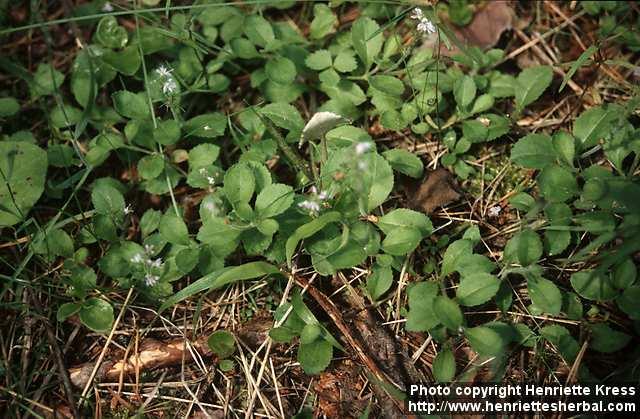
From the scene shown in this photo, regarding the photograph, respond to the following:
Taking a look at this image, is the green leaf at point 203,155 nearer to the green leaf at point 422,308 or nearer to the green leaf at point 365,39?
the green leaf at point 365,39

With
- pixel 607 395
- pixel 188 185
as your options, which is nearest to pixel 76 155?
pixel 188 185

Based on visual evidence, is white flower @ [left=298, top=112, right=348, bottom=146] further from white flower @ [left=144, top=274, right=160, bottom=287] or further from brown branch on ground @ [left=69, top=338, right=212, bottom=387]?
brown branch on ground @ [left=69, top=338, right=212, bottom=387]

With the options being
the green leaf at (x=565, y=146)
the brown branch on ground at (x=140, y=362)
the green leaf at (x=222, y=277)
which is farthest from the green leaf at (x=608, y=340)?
the brown branch on ground at (x=140, y=362)

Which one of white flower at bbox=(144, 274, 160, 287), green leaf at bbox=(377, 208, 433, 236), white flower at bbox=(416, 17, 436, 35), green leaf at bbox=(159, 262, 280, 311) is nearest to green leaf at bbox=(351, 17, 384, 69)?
white flower at bbox=(416, 17, 436, 35)

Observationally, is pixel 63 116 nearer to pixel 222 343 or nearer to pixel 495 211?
pixel 222 343

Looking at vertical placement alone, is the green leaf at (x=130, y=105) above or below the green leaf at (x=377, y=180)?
Result: above

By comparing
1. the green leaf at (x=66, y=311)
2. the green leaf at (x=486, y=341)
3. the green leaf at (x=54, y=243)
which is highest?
the green leaf at (x=54, y=243)
